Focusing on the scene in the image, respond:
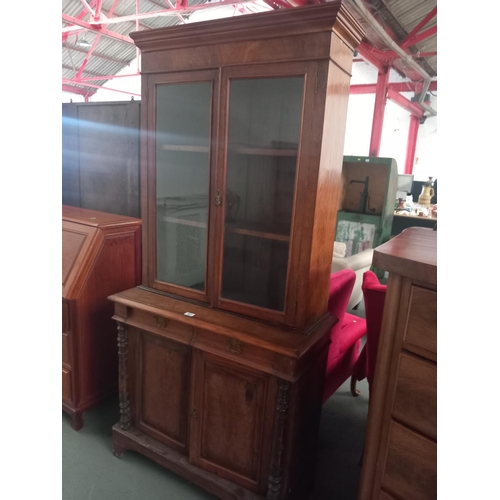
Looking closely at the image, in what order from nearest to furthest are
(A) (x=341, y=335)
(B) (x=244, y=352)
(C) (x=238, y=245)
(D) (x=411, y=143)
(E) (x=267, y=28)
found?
(E) (x=267, y=28) → (B) (x=244, y=352) → (C) (x=238, y=245) → (A) (x=341, y=335) → (D) (x=411, y=143)

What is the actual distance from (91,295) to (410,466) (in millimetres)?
1546

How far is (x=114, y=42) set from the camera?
8359 millimetres

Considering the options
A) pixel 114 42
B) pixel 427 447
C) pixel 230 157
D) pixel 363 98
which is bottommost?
pixel 427 447

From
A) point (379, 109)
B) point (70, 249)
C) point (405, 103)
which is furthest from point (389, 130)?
point (70, 249)

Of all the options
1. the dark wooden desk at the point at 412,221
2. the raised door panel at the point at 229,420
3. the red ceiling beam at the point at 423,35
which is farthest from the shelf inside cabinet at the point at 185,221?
the red ceiling beam at the point at 423,35

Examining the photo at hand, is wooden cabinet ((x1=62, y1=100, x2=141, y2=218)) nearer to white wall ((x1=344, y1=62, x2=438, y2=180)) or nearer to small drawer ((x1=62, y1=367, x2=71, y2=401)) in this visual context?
small drawer ((x1=62, y1=367, x2=71, y2=401))

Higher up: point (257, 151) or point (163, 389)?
point (257, 151)

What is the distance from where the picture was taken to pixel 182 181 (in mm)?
1597

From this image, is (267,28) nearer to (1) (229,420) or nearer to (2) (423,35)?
(1) (229,420)

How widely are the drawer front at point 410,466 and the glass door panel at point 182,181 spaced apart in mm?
876
